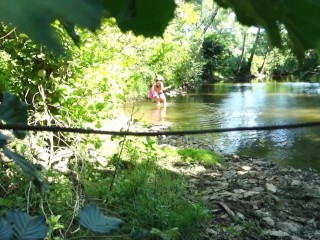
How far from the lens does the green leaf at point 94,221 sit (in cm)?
102

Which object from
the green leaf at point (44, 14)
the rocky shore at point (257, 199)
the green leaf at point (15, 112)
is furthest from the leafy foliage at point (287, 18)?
the rocky shore at point (257, 199)

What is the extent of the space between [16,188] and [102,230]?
286cm

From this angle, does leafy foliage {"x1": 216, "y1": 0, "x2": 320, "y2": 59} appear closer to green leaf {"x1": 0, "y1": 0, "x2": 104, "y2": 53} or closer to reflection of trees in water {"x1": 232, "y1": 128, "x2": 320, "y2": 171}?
green leaf {"x1": 0, "y1": 0, "x2": 104, "y2": 53}

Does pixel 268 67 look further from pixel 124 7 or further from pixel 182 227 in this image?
pixel 124 7

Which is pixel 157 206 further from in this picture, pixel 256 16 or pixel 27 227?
pixel 256 16

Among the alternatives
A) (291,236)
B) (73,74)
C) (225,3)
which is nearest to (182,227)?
(291,236)

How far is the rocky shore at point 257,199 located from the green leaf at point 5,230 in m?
2.75

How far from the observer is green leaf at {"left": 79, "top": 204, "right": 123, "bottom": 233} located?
1.02 m

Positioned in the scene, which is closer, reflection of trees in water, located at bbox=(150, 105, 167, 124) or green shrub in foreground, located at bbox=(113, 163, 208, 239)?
green shrub in foreground, located at bbox=(113, 163, 208, 239)

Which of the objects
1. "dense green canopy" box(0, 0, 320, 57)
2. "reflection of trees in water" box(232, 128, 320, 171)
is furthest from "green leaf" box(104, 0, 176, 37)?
"reflection of trees in water" box(232, 128, 320, 171)

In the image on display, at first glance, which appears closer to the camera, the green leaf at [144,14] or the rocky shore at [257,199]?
the green leaf at [144,14]

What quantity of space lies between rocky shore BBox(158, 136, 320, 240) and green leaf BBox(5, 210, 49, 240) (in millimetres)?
2670

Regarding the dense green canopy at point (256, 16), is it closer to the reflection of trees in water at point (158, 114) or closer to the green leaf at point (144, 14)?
the green leaf at point (144, 14)

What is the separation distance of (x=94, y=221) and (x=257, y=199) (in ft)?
13.7
